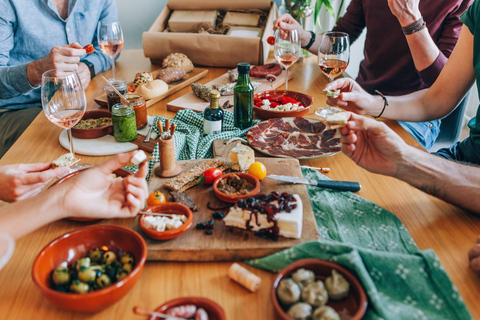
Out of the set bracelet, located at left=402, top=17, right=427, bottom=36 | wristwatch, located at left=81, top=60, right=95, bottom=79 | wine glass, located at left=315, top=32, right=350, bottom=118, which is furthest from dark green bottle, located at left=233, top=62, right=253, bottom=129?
wristwatch, located at left=81, top=60, right=95, bottom=79

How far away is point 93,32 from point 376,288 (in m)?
2.28

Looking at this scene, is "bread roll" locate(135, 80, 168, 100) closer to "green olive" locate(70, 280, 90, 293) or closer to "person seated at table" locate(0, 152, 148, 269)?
"person seated at table" locate(0, 152, 148, 269)

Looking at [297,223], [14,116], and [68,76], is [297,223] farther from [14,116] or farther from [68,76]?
[14,116]

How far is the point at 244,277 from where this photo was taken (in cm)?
85

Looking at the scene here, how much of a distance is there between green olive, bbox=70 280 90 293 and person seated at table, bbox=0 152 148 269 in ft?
0.60

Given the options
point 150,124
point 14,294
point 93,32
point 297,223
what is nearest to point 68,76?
point 150,124

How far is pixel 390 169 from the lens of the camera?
1.18 meters

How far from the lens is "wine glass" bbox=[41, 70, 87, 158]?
1240 millimetres

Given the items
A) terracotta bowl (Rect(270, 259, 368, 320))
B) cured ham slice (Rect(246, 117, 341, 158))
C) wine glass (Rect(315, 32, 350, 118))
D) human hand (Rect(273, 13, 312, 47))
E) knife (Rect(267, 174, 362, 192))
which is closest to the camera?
terracotta bowl (Rect(270, 259, 368, 320))

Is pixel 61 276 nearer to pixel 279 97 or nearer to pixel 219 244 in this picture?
pixel 219 244

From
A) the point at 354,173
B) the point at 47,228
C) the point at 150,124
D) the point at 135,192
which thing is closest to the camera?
the point at 135,192

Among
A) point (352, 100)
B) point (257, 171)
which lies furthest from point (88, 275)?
point (352, 100)

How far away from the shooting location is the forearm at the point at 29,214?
85 cm

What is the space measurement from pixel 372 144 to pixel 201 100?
3.18 ft
